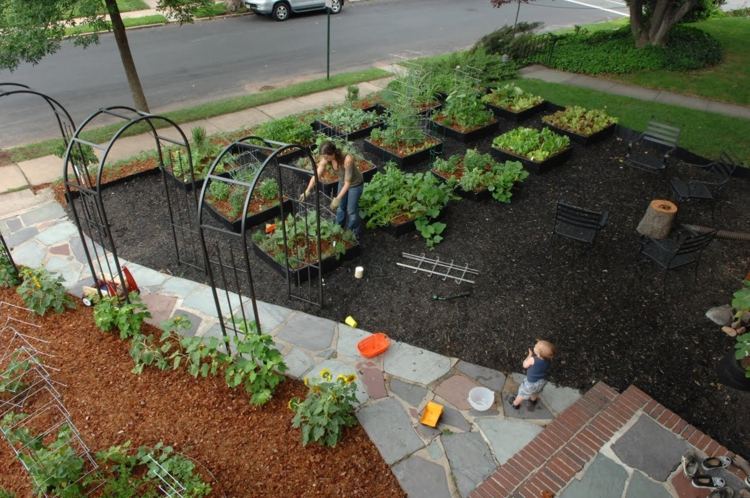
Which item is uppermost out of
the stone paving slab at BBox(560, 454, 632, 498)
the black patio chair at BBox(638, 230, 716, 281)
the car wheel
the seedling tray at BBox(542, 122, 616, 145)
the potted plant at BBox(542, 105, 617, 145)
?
the car wheel

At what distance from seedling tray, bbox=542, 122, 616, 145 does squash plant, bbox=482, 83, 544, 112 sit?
91 centimetres

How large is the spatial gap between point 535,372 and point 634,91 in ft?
36.1

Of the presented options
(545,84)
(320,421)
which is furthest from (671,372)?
(545,84)

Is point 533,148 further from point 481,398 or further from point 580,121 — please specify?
point 481,398

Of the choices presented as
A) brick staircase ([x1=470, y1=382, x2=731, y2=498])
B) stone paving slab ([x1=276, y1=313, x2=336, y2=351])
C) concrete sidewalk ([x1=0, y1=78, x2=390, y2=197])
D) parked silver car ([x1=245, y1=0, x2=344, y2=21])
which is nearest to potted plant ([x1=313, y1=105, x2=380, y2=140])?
concrete sidewalk ([x1=0, y1=78, x2=390, y2=197])

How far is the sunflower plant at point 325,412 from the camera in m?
4.29

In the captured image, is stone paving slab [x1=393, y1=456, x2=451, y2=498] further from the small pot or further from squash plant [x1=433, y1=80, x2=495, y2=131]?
squash plant [x1=433, y1=80, x2=495, y2=131]

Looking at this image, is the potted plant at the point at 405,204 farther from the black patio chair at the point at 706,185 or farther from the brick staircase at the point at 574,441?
the black patio chair at the point at 706,185

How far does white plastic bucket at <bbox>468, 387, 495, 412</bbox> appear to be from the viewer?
4.76m

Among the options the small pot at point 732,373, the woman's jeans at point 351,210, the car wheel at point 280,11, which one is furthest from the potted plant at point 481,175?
the car wheel at point 280,11

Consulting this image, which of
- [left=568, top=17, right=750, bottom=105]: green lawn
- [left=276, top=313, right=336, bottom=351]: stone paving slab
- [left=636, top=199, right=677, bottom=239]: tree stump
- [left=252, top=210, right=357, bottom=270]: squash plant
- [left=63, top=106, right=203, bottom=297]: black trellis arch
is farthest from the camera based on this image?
[left=568, top=17, right=750, bottom=105]: green lawn

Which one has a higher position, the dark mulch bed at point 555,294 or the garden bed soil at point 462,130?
the garden bed soil at point 462,130

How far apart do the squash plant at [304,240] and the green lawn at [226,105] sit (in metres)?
4.88

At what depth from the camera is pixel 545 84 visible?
12930 millimetres
